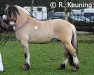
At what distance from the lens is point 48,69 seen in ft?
40.3

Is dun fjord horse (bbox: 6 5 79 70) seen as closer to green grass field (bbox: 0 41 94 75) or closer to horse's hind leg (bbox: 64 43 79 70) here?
horse's hind leg (bbox: 64 43 79 70)

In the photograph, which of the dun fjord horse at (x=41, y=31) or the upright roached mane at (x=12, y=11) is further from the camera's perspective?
the upright roached mane at (x=12, y=11)

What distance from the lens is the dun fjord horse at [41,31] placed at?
11711 mm

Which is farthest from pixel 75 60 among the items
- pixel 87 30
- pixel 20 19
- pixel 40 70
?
pixel 87 30

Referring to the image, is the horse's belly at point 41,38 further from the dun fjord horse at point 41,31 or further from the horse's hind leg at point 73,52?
the horse's hind leg at point 73,52

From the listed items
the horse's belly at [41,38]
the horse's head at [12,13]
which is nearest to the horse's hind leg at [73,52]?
the horse's belly at [41,38]

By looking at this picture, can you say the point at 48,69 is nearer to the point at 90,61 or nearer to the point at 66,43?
the point at 66,43

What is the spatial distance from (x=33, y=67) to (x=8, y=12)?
86.2 inches

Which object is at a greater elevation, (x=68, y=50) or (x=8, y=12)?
(x=8, y=12)

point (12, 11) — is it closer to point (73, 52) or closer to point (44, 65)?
point (73, 52)

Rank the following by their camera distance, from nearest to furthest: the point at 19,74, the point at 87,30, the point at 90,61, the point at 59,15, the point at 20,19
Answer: the point at 19,74, the point at 20,19, the point at 90,61, the point at 87,30, the point at 59,15

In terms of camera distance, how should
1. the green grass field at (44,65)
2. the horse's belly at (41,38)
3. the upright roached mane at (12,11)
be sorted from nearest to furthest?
the green grass field at (44,65), the horse's belly at (41,38), the upright roached mane at (12,11)

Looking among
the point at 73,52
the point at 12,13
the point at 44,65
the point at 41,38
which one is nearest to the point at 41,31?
the point at 41,38

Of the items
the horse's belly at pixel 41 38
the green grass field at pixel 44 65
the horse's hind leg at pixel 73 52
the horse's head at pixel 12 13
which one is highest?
the horse's head at pixel 12 13
